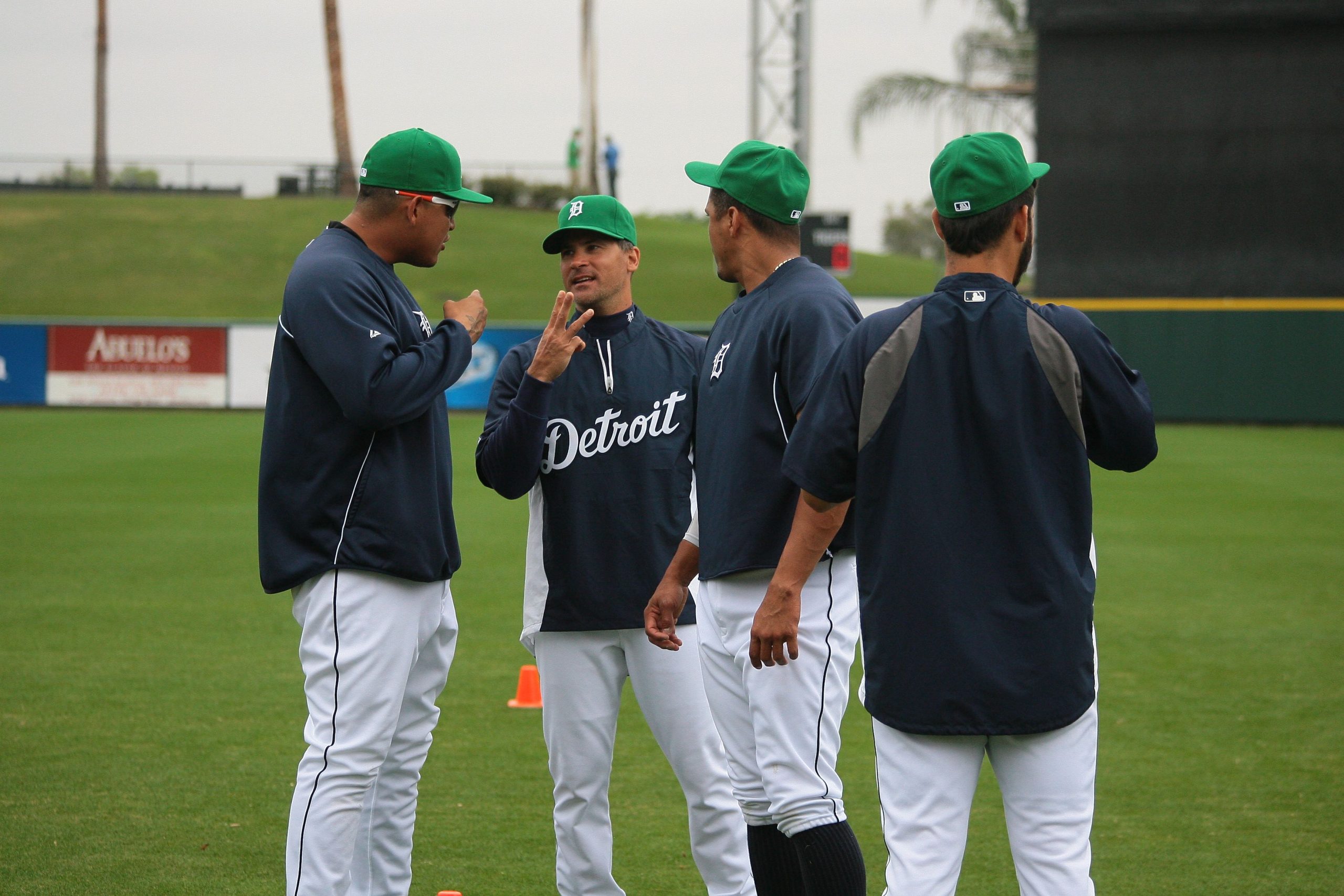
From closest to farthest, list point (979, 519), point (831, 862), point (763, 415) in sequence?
point (979, 519) → point (831, 862) → point (763, 415)

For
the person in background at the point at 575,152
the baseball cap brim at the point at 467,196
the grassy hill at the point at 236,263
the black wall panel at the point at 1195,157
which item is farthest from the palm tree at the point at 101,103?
the baseball cap brim at the point at 467,196

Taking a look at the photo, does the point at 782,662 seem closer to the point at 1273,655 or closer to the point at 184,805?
the point at 184,805

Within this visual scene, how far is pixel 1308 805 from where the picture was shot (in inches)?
195

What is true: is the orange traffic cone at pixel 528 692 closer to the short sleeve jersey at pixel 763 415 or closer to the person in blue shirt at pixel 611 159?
the short sleeve jersey at pixel 763 415

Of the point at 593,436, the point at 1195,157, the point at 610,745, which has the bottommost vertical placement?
the point at 610,745

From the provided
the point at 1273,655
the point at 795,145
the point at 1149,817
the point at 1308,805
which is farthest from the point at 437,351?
the point at 795,145

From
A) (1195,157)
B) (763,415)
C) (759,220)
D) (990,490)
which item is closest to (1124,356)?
(1195,157)

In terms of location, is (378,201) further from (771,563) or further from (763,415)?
(771,563)

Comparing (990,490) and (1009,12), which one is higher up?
(1009,12)

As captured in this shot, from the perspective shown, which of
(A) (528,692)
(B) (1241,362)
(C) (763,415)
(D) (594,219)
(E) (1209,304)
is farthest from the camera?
(E) (1209,304)

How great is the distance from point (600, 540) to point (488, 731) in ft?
7.69

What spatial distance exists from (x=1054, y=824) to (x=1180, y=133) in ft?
74.9

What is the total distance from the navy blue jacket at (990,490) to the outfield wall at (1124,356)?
65.3 ft

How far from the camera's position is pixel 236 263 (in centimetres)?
4012
